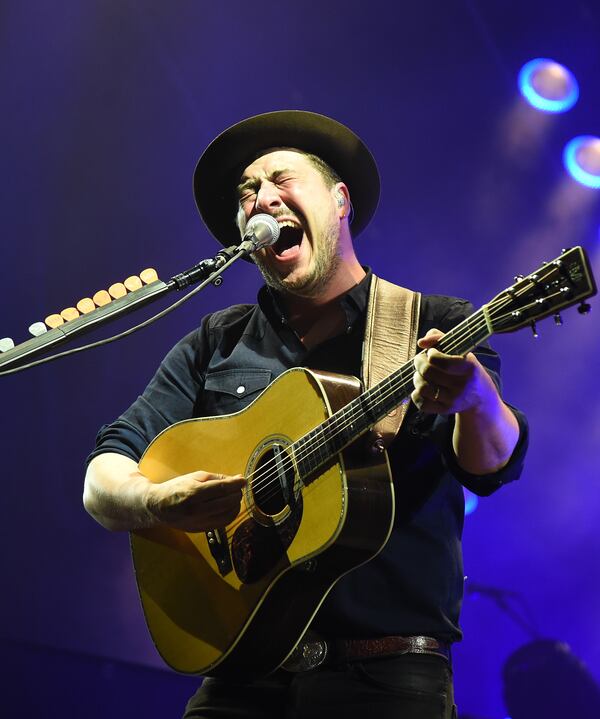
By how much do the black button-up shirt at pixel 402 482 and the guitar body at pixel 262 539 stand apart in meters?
0.13

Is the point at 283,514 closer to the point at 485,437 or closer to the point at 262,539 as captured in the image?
the point at 262,539

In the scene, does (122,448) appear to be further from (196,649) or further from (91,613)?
(91,613)

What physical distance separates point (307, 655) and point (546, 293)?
1130mm

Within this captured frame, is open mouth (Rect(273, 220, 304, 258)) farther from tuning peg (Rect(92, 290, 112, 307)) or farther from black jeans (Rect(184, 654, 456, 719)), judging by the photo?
black jeans (Rect(184, 654, 456, 719))

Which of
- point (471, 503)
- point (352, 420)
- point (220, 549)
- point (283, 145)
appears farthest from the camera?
point (471, 503)

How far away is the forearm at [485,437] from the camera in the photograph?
6.23 ft

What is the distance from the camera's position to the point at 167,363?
2.88 m

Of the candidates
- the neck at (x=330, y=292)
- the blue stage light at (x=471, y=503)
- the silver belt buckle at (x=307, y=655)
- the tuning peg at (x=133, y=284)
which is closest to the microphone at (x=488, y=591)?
the blue stage light at (x=471, y=503)

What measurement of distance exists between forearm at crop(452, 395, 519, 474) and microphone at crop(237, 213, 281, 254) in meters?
0.83

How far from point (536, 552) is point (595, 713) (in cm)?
71

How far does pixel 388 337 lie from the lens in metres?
2.41

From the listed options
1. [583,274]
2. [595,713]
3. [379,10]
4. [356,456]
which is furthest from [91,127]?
[595,713]

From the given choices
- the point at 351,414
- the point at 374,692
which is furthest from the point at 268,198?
the point at 374,692

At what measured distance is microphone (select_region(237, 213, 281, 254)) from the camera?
2359 millimetres
